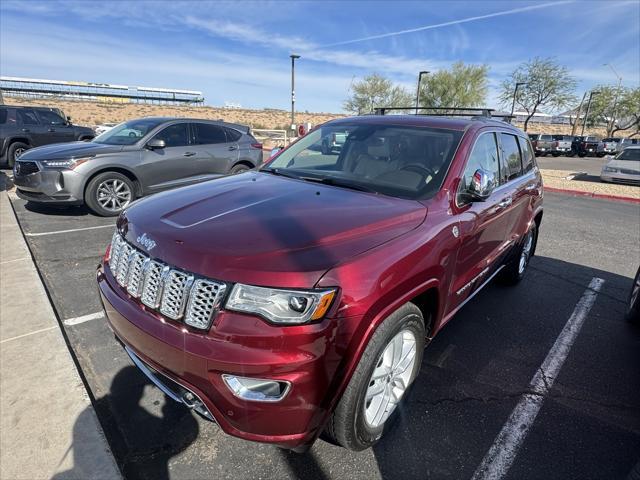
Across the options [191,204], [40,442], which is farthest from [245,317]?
[40,442]

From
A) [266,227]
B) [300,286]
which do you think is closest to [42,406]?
[266,227]

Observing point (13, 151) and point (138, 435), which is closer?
point (138, 435)

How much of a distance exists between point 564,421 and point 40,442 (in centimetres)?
321

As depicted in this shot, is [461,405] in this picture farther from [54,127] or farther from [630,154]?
[630,154]

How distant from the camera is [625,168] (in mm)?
15281

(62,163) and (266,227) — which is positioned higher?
(266,227)

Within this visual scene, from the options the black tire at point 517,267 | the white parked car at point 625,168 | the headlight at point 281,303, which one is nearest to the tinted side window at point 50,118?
the black tire at point 517,267

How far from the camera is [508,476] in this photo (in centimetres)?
214

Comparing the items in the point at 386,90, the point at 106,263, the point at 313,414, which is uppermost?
the point at 386,90

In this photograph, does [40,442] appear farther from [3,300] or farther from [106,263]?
[3,300]

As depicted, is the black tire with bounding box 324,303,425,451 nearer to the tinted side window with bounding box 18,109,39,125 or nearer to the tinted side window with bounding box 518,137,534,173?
the tinted side window with bounding box 518,137,534,173

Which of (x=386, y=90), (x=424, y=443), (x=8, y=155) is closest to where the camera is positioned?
(x=424, y=443)

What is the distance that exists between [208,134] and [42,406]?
6.50 meters

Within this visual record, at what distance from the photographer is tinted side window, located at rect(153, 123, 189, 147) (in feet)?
24.6
